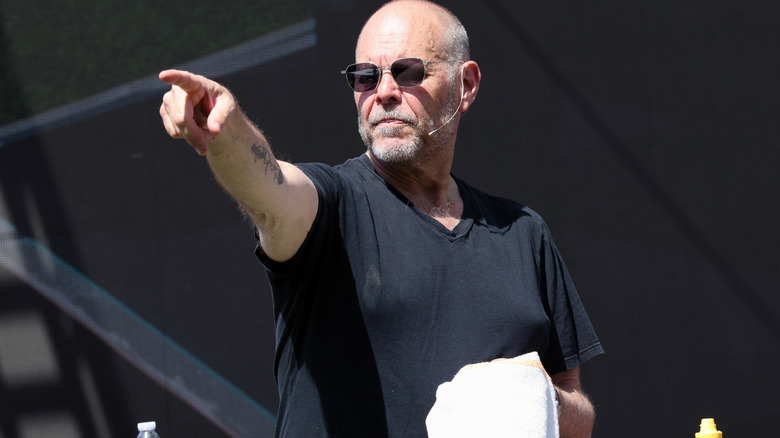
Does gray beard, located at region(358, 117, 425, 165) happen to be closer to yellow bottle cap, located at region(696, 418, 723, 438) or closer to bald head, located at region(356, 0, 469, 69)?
bald head, located at region(356, 0, 469, 69)

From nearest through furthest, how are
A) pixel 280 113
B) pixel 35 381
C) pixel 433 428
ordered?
pixel 433 428
pixel 35 381
pixel 280 113

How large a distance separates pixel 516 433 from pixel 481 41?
112 inches

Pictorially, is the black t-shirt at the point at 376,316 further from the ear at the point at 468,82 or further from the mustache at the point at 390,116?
the ear at the point at 468,82

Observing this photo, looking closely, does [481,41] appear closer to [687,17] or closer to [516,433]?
[687,17]

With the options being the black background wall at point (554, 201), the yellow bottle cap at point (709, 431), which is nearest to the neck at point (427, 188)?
the yellow bottle cap at point (709, 431)

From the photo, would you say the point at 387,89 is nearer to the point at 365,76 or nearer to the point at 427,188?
the point at 365,76

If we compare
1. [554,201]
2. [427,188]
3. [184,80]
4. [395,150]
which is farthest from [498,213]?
[554,201]

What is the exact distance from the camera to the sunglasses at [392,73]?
1.61 metres

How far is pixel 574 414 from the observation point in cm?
158

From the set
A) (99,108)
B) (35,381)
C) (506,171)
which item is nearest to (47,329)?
(35,381)

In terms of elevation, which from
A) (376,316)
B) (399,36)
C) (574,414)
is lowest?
(574,414)

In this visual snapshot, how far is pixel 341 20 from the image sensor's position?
3812mm

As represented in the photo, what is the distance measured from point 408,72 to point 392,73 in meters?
0.03

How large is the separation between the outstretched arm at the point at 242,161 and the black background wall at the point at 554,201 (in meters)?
2.48
